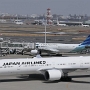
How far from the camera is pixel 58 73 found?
40594mm

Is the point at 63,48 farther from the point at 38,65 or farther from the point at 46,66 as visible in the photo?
the point at 38,65

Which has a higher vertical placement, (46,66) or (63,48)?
(46,66)

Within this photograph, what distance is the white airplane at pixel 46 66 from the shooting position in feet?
132

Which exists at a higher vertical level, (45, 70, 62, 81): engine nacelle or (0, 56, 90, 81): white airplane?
(0, 56, 90, 81): white airplane

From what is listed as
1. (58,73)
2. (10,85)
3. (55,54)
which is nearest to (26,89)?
(10,85)

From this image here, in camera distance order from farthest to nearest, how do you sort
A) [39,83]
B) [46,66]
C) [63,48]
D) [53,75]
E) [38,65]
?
[63,48] → [46,66] → [38,65] → [39,83] → [53,75]

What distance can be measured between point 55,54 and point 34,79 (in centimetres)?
3259

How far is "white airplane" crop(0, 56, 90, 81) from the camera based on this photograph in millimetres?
40188

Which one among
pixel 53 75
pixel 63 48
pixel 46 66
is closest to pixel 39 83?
pixel 53 75

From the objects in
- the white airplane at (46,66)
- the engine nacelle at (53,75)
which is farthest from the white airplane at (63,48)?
the engine nacelle at (53,75)

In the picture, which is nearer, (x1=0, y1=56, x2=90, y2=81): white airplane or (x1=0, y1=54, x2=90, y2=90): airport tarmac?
(x1=0, y1=54, x2=90, y2=90): airport tarmac

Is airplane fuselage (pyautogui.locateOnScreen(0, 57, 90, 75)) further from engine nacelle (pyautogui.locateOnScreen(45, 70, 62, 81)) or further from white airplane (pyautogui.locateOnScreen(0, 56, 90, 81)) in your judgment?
engine nacelle (pyautogui.locateOnScreen(45, 70, 62, 81))

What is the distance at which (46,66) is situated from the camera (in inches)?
1640

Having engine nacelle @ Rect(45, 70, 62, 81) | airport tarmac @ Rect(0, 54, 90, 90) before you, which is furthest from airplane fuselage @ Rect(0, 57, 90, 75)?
airport tarmac @ Rect(0, 54, 90, 90)
